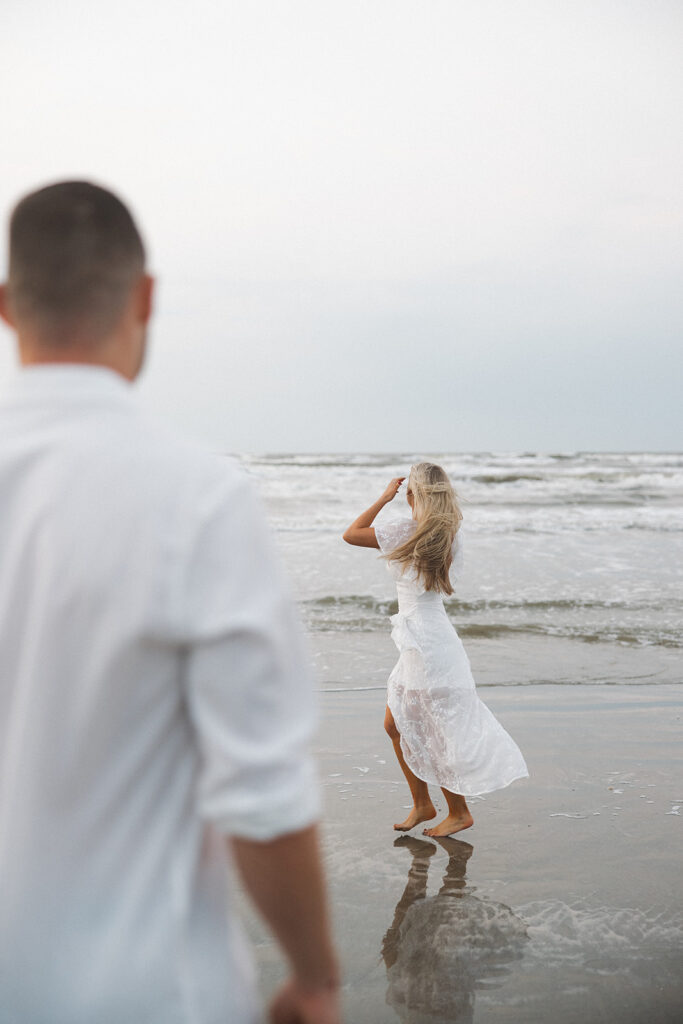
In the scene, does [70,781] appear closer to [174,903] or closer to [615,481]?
[174,903]

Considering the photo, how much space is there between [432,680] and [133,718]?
4432mm

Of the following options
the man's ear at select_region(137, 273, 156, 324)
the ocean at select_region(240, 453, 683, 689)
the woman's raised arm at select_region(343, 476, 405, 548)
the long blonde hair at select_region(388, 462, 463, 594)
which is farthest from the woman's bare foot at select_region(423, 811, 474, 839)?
the man's ear at select_region(137, 273, 156, 324)

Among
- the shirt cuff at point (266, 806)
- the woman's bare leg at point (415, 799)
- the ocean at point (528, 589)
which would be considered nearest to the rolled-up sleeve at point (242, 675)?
the shirt cuff at point (266, 806)

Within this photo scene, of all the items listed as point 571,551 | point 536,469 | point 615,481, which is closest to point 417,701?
point 571,551

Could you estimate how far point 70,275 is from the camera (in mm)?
1157

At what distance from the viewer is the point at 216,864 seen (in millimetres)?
1134

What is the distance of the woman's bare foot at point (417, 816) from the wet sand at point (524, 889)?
0.33ft

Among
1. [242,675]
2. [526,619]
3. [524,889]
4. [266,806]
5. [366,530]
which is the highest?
[242,675]

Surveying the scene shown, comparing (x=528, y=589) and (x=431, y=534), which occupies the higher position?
(x=431, y=534)

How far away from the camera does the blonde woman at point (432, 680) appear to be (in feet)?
17.0

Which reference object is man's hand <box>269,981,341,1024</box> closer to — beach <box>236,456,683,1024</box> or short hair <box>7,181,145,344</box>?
short hair <box>7,181,145,344</box>

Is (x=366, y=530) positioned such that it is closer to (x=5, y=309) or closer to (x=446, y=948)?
(x=446, y=948)

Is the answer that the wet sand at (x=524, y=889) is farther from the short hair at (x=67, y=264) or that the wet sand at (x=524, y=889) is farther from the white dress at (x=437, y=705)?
the short hair at (x=67, y=264)

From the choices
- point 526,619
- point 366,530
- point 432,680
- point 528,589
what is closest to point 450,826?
point 432,680
